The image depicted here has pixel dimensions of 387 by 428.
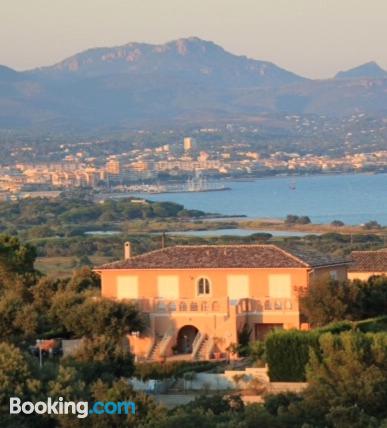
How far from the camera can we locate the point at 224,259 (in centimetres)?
2573

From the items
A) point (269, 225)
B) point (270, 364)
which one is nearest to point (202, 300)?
point (270, 364)

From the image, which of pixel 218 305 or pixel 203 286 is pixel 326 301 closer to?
pixel 218 305

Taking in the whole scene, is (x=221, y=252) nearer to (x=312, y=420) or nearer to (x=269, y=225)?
(x=312, y=420)

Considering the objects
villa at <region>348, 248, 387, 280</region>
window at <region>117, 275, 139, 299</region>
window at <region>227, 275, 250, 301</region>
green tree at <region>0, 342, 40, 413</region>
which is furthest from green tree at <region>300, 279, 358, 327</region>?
green tree at <region>0, 342, 40, 413</region>

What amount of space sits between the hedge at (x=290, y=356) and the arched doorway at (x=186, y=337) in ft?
11.7

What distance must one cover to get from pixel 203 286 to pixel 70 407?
9.12m

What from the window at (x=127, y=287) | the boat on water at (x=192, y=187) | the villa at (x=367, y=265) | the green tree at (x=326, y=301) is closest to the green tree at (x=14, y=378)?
the green tree at (x=326, y=301)

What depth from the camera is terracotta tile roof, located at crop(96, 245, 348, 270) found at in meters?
25.4

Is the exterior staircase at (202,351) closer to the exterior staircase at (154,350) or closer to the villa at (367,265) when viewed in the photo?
the exterior staircase at (154,350)

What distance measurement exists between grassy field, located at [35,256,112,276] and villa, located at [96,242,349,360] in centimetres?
2300

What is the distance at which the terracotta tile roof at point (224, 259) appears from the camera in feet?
83.3

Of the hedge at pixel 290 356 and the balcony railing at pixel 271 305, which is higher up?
the balcony railing at pixel 271 305

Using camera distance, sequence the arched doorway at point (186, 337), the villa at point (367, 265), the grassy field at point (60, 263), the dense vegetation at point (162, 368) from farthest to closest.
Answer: the grassy field at point (60, 263) < the villa at point (367, 265) < the arched doorway at point (186, 337) < the dense vegetation at point (162, 368)

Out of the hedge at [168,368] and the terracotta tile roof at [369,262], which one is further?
the terracotta tile roof at [369,262]
